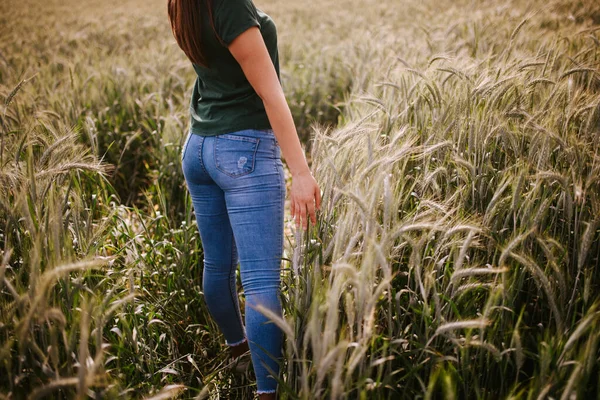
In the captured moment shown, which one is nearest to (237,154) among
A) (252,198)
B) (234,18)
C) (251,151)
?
(251,151)

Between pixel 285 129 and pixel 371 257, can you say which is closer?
pixel 371 257

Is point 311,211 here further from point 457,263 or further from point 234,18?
point 234,18

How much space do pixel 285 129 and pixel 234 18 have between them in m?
0.38

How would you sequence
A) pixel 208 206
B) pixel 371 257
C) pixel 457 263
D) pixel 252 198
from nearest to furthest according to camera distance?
pixel 371 257
pixel 457 263
pixel 252 198
pixel 208 206

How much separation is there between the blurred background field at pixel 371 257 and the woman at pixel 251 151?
0.15 meters

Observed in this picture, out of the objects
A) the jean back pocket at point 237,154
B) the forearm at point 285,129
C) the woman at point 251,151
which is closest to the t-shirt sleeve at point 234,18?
the woman at point 251,151

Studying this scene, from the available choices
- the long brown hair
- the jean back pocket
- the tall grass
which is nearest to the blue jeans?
the jean back pocket

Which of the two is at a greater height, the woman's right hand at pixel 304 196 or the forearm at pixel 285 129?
the forearm at pixel 285 129

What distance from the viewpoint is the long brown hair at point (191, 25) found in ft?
4.56

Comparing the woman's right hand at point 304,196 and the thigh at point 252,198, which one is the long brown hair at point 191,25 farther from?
the woman's right hand at point 304,196

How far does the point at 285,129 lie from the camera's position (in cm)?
142

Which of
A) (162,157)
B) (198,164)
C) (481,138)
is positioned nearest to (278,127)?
(198,164)

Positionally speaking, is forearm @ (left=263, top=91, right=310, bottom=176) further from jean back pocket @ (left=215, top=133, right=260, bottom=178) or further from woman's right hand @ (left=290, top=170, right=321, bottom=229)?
jean back pocket @ (left=215, top=133, right=260, bottom=178)

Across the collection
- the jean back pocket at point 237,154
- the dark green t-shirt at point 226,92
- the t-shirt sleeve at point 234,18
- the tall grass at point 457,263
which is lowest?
the tall grass at point 457,263
